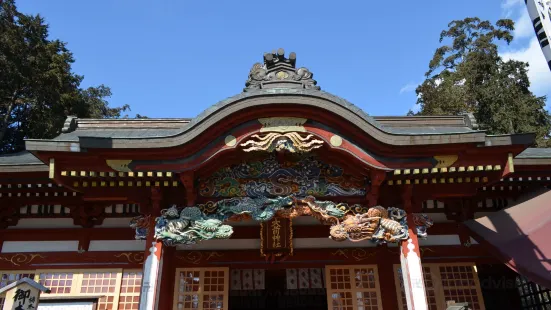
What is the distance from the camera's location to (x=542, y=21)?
18.9ft

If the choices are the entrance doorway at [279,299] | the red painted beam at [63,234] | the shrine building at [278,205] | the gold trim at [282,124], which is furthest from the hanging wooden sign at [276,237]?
the entrance doorway at [279,299]

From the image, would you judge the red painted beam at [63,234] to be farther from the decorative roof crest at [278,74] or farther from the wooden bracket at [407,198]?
the wooden bracket at [407,198]

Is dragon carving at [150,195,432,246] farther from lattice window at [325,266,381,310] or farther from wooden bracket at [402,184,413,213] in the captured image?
lattice window at [325,266,381,310]

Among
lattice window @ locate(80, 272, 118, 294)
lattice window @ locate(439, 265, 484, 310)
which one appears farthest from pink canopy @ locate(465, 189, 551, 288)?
lattice window @ locate(80, 272, 118, 294)

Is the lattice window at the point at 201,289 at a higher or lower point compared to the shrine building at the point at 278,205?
lower

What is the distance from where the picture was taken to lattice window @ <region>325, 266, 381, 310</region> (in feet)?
27.3

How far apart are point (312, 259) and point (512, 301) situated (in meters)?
5.22

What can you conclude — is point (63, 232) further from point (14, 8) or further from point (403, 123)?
point (14, 8)

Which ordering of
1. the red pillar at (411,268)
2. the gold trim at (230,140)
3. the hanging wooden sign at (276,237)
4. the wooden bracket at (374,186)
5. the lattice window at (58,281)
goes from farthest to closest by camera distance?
the lattice window at (58,281) < the hanging wooden sign at (276,237) < the wooden bracket at (374,186) < the gold trim at (230,140) < the red pillar at (411,268)

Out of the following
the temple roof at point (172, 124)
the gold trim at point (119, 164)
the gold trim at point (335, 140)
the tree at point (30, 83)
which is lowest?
the gold trim at point (119, 164)

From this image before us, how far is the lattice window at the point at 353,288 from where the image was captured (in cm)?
833

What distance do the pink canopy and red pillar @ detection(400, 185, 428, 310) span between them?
1.98 meters

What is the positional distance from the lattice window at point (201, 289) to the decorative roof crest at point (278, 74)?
13.0 ft

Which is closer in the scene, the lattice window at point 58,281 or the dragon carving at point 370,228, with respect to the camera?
the dragon carving at point 370,228
